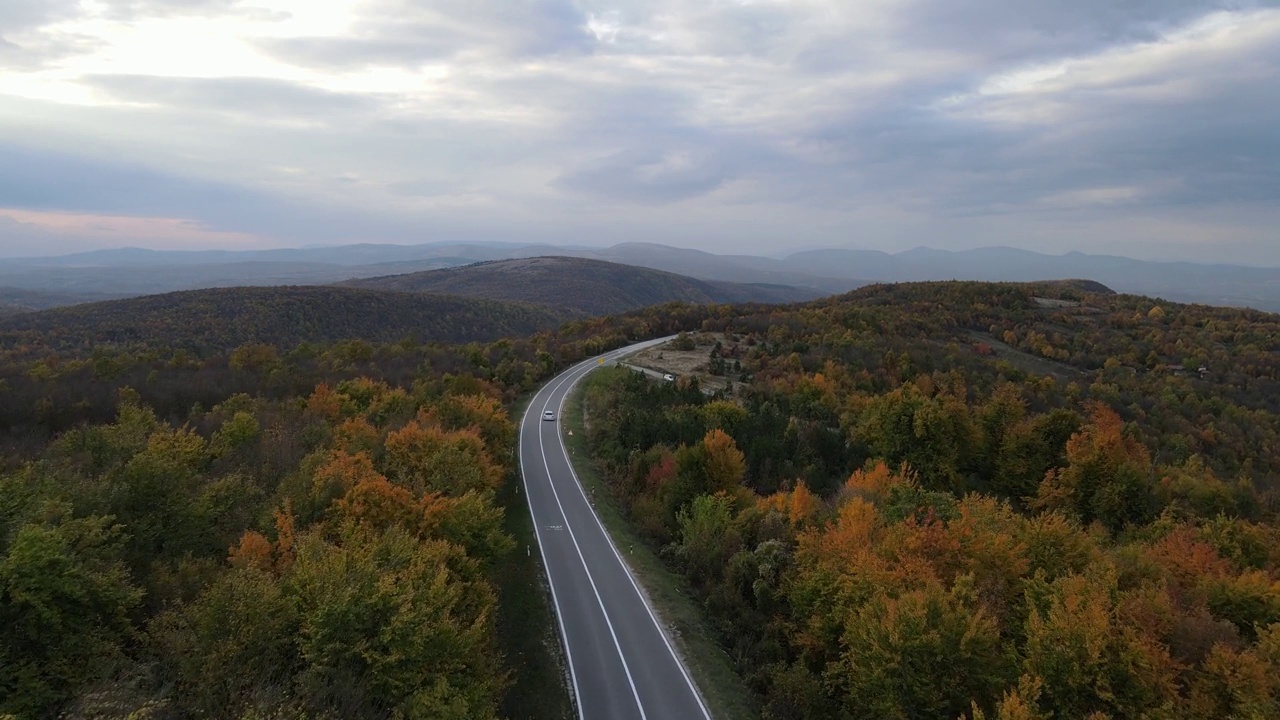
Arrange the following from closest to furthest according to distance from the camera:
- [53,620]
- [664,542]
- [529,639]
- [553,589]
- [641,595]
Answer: [53,620] < [529,639] < [641,595] < [553,589] < [664,542]

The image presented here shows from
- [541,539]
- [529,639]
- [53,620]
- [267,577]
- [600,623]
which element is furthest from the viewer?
[541,539]

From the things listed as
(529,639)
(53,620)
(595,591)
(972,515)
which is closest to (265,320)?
(595,591)

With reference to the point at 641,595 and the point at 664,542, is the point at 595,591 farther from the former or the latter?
the point at 664,542

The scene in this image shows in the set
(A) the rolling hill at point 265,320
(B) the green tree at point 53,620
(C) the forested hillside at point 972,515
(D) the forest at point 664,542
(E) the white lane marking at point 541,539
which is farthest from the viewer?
(A) the rolling hill at point 265,320

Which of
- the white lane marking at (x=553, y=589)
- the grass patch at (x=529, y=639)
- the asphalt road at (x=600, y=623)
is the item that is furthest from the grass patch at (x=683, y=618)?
the grass patch at (x=529, y=639)

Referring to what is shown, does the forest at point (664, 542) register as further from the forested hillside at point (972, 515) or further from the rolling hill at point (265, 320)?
the rolling hill at point (265, 320)

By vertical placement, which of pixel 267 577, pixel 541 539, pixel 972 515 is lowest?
pixel 541 539
